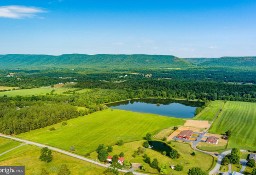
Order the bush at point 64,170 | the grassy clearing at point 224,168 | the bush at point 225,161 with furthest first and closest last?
the bush at point 225,161, the grassy clearing at point 224,168, the bush at point 64,170

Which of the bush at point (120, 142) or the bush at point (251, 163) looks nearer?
the bush at point (251, 163)

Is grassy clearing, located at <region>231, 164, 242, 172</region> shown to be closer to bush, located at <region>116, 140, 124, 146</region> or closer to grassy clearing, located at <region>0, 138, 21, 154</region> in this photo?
bush, located at <region>116, 140, 124, 146</region>

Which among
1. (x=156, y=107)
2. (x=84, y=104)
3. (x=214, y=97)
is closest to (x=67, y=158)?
(x=84, y=104)

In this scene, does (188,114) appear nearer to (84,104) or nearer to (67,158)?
(84,104)

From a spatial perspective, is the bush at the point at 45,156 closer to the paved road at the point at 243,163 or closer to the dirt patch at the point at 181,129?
the dirt patch at the point at 181,129

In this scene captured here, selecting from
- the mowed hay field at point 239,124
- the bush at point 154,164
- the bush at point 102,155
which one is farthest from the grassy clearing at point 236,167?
the bush at point 102,155

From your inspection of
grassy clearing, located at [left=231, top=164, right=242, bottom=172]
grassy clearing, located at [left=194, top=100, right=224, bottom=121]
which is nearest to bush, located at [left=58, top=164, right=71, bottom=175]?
grassy clearing, located at [left=231, top=164, right=242, bottom=172]

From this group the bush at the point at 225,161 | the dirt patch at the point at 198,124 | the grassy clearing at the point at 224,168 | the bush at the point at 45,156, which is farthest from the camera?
the dirt patch at the point at 198,124
